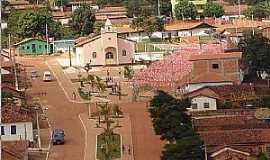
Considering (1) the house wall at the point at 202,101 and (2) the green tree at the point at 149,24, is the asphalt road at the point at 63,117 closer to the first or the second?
(1) the house wall at the point at 202,101

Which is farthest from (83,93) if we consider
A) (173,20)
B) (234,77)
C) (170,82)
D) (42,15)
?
(173,20)

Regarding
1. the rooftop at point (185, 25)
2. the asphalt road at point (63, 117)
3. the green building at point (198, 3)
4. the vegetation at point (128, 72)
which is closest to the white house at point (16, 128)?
the asphalt road at point (63, 117)

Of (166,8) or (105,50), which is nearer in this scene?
(105,50)

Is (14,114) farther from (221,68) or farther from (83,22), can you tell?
(83,22)

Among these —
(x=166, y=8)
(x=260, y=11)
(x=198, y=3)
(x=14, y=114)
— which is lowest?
(x=14, y=114)

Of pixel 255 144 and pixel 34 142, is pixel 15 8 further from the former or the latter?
pixel 255 144

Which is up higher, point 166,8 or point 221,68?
point 166,8

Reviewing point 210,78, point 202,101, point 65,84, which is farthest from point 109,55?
point 202,101
